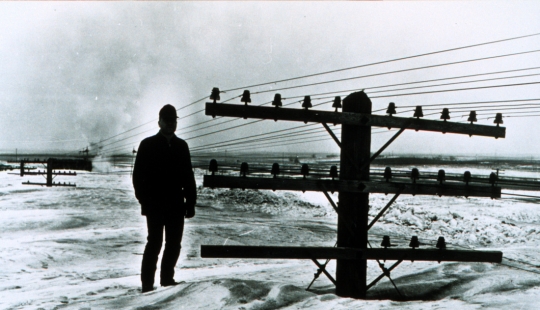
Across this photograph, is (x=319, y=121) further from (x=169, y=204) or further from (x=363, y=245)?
(x=169, y=204)

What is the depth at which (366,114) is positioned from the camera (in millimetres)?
4379

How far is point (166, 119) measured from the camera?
419 centimetres

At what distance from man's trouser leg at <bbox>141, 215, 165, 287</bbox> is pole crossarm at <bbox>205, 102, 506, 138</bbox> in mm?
1363

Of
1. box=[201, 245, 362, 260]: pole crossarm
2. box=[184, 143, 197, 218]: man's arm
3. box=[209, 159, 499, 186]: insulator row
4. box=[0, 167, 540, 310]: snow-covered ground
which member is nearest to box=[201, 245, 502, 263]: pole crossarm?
box=[201, 245, 362, 260]: pole crossarm

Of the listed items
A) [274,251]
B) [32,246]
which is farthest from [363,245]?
[32,246]

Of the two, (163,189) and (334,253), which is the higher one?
(163,189)

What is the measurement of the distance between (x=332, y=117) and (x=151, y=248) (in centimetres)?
258

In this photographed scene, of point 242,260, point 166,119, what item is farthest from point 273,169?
point 242,260

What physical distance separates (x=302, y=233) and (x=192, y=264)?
547 cm

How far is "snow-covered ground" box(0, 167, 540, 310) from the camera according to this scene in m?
3.61

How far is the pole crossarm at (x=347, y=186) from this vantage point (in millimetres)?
4090

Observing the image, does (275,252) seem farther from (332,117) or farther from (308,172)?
(332,117)

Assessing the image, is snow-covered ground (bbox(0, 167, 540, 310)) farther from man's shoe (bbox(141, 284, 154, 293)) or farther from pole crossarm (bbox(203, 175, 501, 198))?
pole crossarm (bbox(203, 175, 501, 198))

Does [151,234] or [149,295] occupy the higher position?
[151,234]
